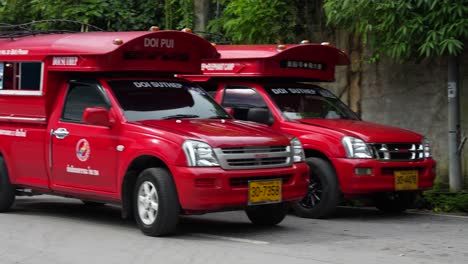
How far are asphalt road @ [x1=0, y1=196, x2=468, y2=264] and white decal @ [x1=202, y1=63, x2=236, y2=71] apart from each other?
2.02m

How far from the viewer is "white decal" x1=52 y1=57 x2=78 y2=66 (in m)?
9.97

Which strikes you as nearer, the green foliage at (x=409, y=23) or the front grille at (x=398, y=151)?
the front grille at (x=398, y=151)

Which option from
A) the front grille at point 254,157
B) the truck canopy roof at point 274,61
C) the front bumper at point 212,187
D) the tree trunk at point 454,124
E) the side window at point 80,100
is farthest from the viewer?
the tree trunk at point 454,124

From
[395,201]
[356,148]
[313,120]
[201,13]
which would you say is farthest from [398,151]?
[201,13]

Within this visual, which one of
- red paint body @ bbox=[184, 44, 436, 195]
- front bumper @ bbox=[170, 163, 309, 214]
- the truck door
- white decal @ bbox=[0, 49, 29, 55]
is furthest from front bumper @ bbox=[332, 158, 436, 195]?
white decal @ bbox=[0, 49, 29, 55]

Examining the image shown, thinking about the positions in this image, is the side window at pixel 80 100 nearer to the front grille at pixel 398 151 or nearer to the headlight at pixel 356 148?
the headlight at pixel 356 148

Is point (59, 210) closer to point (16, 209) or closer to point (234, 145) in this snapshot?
point (16, 209)

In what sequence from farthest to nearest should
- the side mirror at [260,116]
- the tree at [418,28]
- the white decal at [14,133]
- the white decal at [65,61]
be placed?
the tree at [418,28]
the side mirror at [260,116]
the white decal at [14,133]
the white decal at [65,61]

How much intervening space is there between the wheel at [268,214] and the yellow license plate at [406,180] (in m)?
1.62

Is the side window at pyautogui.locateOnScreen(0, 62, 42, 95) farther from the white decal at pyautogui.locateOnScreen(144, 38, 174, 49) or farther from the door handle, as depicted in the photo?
the white decal at pyautogui.locateOnScreen(144, 38, 174, 49)

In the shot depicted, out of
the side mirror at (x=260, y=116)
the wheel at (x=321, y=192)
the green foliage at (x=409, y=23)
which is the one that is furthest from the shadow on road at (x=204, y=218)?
the green foliage at (x=409, y=23)

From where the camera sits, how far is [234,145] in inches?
343

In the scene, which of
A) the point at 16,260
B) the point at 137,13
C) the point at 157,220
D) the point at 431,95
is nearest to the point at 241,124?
the point at 157,220

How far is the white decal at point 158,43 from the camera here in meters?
9.89
